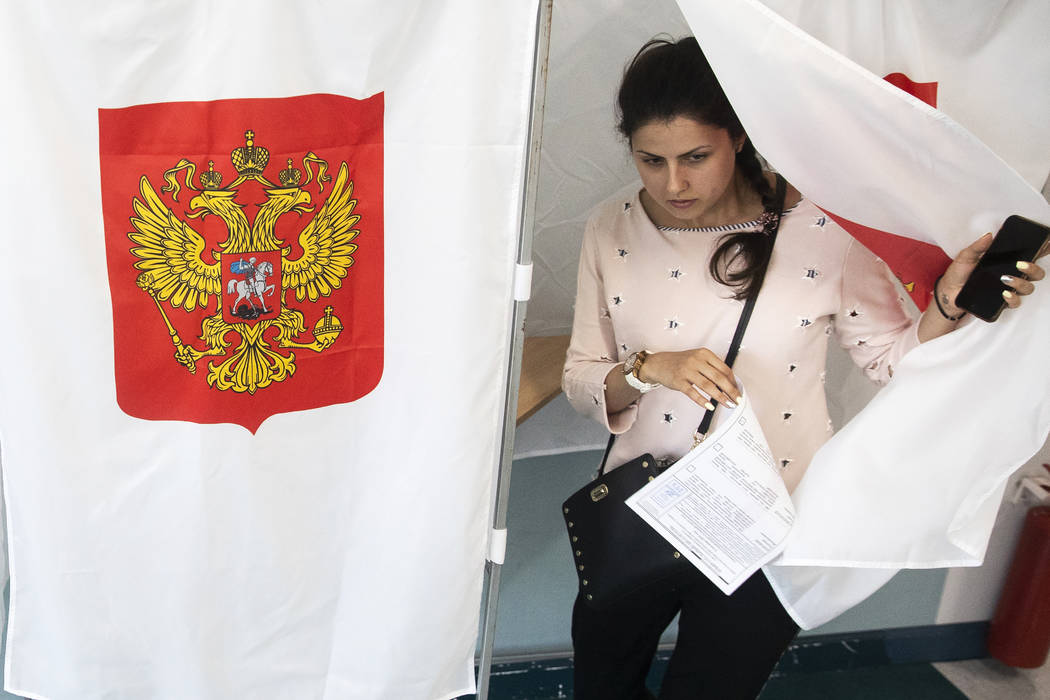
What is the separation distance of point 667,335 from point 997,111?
0.62 metres

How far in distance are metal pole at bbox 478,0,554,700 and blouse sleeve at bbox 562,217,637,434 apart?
6.5 inches

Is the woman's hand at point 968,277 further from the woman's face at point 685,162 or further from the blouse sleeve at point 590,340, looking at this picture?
the blouse sleeve at point 590,340

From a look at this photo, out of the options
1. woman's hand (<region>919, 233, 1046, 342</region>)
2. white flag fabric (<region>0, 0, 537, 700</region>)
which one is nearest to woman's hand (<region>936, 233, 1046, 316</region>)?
woman's hand (<region>919, 233, 1046, 342</region>)

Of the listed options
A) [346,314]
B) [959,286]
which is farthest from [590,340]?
[959,286]

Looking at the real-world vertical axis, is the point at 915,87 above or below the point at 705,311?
above

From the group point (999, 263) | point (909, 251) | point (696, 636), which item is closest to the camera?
point (999, 263)

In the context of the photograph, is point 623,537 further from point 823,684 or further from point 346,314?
point 823,684

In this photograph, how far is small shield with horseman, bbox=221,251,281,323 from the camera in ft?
4.15

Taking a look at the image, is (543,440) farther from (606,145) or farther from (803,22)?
(803,22)

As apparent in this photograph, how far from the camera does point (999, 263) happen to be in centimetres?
133

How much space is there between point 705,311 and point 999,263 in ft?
1.48

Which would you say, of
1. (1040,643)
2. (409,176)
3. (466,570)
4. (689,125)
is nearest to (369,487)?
(466,570)

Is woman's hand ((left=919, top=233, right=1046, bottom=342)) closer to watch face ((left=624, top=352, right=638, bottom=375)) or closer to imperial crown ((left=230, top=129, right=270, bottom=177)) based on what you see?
watch face ((left=624, top=352, right=638, bottom=375))

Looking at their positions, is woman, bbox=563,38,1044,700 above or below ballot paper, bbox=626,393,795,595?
above
